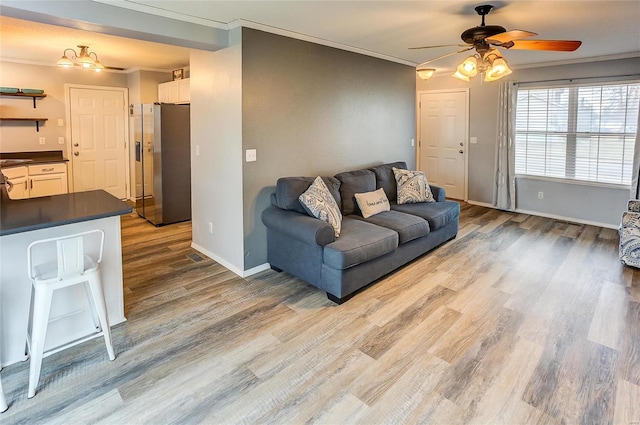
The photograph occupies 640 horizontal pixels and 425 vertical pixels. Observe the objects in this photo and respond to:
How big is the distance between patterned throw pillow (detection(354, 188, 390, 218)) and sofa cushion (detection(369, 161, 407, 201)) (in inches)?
13.0

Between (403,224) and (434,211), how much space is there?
0.72 meters

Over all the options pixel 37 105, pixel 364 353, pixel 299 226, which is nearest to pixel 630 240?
pixel 364 353

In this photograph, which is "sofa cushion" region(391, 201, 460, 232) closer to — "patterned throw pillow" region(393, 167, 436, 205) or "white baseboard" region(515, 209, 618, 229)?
"patterned throw pillow" region(393, 167, 436, 205)

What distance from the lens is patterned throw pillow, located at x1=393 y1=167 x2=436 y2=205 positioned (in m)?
4.71

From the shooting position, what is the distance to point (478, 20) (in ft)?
10.8

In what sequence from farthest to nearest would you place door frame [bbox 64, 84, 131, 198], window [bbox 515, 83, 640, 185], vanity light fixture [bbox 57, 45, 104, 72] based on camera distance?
1. door frame [bbox 64, 84, 131, 198]
2. window [bbox 515, 83, 640, 185]
3. vanity light fixture [bbox 57, 45, 104, 72]

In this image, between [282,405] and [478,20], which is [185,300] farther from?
[478,20]

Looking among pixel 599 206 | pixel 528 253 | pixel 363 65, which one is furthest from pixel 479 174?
pixel 363 65

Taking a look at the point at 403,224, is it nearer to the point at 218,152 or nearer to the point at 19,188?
the point at 218,152

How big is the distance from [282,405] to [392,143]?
13.4ft

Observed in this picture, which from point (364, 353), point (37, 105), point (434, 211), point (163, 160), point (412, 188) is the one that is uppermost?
point (37, 105)

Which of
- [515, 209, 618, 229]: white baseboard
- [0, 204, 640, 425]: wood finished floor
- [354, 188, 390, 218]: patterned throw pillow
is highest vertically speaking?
[354, 188, 390, 218]: patterned throw pillow

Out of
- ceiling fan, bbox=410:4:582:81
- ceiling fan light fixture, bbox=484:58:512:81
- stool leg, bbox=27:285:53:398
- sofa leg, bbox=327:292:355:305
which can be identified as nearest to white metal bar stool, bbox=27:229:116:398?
stool leg, bbox=27:285:53:398

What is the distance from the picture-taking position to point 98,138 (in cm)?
661
